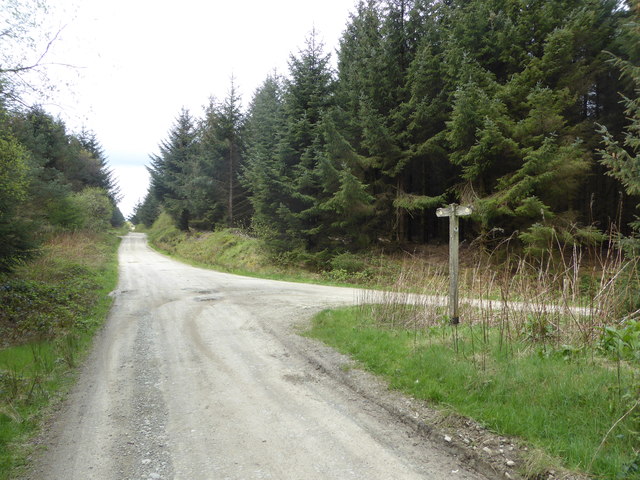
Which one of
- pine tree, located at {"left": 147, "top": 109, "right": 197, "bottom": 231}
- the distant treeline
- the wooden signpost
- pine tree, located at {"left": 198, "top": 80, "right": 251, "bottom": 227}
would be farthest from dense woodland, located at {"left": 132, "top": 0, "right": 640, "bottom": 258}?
pine tree, located at {"left": 147, "top": 109, "right": 197, "bottom": 231}

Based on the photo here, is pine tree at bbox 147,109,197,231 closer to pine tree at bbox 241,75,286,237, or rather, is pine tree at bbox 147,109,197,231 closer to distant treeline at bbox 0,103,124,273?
distant treeline at bbox 0,103,124,273

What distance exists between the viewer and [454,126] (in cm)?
1331

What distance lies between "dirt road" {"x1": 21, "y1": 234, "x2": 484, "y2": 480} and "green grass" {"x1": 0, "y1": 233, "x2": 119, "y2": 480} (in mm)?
262

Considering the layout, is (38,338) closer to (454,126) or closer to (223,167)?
(454,126)

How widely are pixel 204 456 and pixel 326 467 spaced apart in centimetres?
112

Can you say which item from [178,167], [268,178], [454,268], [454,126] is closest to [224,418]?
[454,268]

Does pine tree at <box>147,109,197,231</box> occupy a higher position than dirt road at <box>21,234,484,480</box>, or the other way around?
pine tree at <box>147,109,197,231</box>

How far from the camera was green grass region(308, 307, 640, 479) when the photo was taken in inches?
115

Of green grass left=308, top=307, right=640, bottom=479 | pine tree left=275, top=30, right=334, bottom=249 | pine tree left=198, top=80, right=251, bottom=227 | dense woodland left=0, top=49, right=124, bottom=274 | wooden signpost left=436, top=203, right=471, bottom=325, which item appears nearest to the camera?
green grass left=308, top=307, right=640, bottom=479

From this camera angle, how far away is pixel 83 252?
20641mm

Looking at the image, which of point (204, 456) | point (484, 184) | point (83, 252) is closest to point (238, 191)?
point (83, 252)

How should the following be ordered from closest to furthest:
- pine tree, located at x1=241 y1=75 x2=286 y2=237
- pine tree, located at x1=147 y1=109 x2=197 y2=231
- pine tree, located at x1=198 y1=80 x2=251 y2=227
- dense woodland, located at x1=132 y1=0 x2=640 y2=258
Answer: dense woodland, located at x1=132 y1=0 x2=640 y2=258 → pine tree, located at x1=241 y1=75 x2=286 y2=237 → pine tree, located at x1=198 y1=80 x2=251 y2=227 → pine tree, located at x1=147 y1=109 x2=197 y2=231

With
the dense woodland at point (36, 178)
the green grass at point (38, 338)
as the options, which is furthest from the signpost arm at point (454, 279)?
the dense woodland at point (36, 178)

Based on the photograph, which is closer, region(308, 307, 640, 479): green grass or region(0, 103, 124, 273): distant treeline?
region(308, 307, 640, 479): green grass
